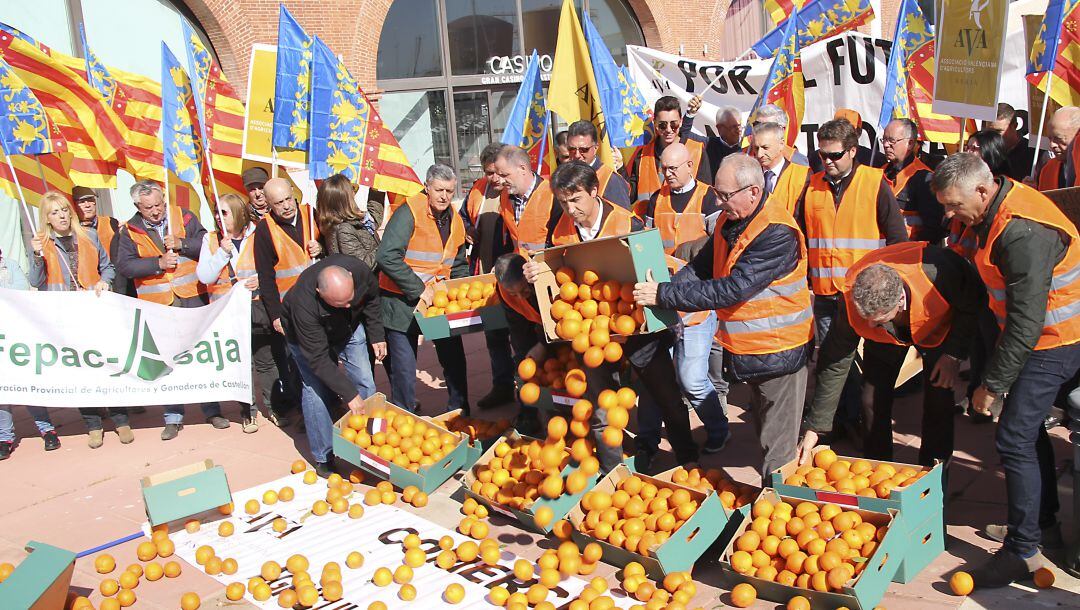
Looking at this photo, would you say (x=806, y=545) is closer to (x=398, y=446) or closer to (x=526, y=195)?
(x=398, y=446)

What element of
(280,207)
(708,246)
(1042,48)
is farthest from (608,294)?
(1042,48)

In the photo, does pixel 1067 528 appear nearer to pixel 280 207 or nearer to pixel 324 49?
pixel 280 207

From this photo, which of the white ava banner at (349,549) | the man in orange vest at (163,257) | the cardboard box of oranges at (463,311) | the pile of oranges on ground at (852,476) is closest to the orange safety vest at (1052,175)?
the pile of oranges on ground at (852,476)

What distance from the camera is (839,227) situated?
5.43 metres

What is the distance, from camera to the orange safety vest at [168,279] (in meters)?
7.47

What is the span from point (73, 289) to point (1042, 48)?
893 centimetres

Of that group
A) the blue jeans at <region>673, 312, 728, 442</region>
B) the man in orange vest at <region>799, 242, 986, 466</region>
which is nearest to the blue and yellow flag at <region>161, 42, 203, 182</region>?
the blue jeans at <region>673, 312, 728, 442</region>

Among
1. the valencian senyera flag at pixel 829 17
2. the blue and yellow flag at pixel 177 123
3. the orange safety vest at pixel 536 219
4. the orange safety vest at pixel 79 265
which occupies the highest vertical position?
the valencian senyera flag at pixel 829 17

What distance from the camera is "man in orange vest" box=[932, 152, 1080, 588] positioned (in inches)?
139

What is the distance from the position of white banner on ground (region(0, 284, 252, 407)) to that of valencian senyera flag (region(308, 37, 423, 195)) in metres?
1.55

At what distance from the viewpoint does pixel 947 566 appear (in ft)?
13.3

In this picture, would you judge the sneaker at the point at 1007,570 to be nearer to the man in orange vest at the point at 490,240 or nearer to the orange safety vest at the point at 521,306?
the orange safety vest at the point at 521,306

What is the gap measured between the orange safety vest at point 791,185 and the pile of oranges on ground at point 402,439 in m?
2.82

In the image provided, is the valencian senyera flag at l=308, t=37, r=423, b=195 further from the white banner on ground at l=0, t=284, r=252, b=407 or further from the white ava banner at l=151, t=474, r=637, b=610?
the white ava banner at l=151, t=474, r=637, b=610
